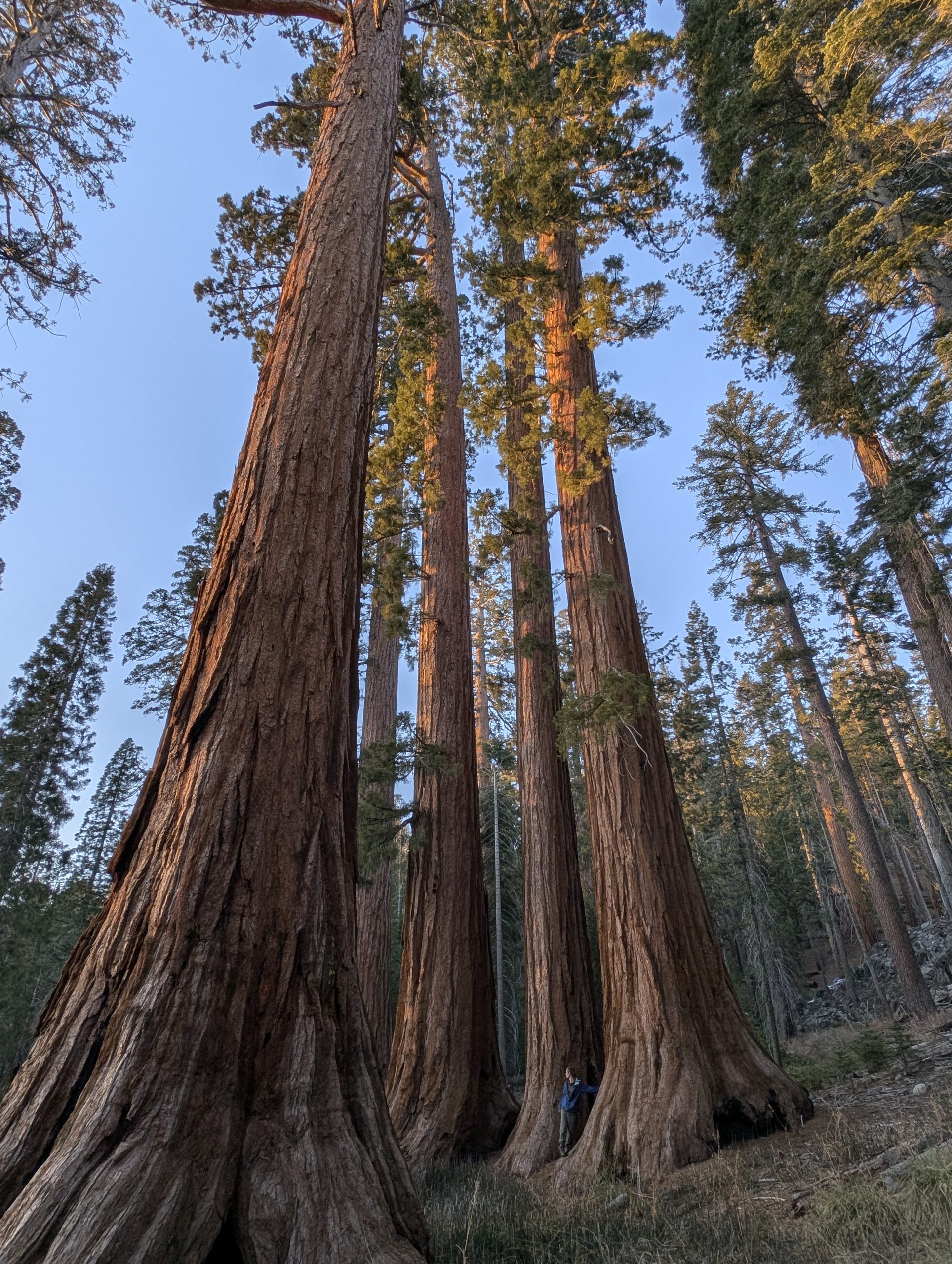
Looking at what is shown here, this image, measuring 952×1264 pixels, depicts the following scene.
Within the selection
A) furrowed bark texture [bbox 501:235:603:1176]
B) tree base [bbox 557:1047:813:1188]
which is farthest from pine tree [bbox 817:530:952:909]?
tree base [bbox 557:1047:813:1188]

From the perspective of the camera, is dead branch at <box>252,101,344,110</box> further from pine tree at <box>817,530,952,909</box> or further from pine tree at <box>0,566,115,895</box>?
pine tree at <box>0,566,115,895</box>

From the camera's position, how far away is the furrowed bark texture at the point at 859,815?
1425 centimetres

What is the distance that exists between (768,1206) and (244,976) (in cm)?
326

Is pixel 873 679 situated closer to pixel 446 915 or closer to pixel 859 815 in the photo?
pixel 859 815

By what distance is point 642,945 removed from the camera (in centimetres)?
581

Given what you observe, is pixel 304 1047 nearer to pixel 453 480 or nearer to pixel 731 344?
pixel 453 480

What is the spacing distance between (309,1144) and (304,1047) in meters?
0.29

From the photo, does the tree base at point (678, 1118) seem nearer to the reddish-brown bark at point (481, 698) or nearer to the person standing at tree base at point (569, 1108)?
the person standing at tree base at point (569, 1108)

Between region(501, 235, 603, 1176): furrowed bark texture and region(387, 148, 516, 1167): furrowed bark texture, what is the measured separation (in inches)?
23.4

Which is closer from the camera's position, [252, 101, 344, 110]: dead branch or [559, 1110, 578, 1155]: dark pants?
[252, 101, 344, 110]: dead branch

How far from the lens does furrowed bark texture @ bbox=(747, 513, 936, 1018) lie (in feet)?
46.8

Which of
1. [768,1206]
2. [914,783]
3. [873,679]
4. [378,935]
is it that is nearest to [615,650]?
[768,1206]

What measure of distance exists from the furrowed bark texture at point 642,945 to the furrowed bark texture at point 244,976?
374 cm

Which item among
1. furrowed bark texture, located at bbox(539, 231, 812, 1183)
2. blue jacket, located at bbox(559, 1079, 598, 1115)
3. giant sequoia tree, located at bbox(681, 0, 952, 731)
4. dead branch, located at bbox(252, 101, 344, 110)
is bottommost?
blue jacket, located at bbox(559, 1079, 598, 1115)
